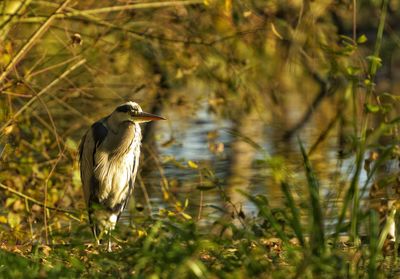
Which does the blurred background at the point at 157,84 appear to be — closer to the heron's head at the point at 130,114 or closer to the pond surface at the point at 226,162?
the pond surface at the point at 226,162

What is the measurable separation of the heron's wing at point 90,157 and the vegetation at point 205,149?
0.55 feet

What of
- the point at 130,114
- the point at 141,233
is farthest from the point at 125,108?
the point at 141,233

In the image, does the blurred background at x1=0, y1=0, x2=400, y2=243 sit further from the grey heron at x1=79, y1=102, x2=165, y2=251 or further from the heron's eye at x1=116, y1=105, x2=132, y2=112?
the heron's eye at x1=116, y1=105, x2=132, y2=112

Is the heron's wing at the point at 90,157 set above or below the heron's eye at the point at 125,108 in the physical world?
below

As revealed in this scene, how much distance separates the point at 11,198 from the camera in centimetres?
701

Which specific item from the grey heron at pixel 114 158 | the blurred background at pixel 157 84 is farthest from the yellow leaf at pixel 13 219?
the grey heron at pixel 114 158

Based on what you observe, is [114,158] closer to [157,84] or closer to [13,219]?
[13,219]

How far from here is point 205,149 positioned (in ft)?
37.0

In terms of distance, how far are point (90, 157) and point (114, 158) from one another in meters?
0.20

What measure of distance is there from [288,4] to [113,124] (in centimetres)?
298

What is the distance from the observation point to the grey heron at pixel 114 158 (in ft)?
22.1

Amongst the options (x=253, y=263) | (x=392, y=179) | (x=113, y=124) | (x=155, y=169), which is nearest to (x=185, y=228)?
(x=253, y=263)

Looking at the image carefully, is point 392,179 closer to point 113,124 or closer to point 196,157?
point 113,124

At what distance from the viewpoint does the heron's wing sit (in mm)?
6832
